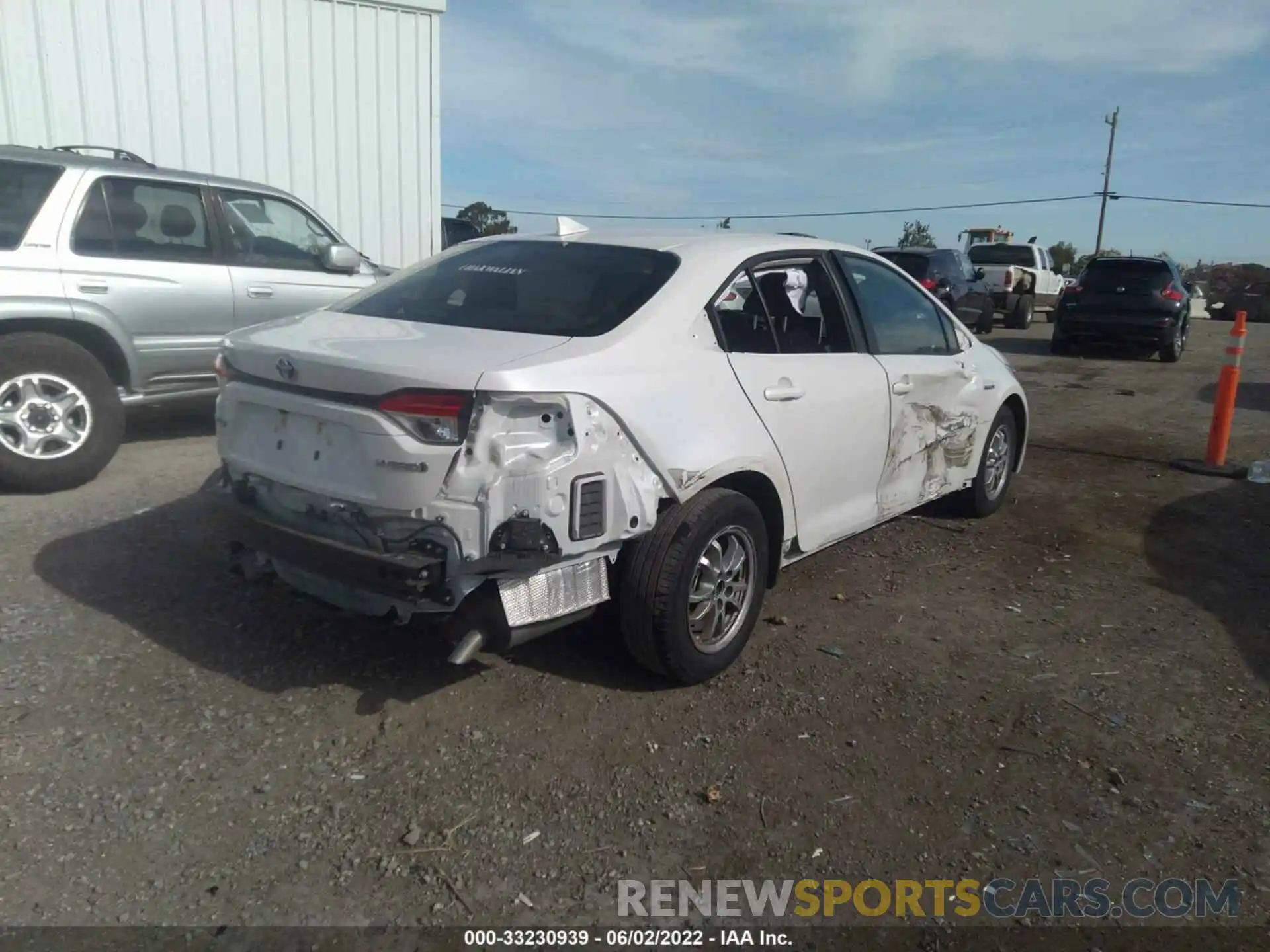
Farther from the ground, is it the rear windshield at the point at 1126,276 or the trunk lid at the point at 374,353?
the rear windshield at the point at 1126,276

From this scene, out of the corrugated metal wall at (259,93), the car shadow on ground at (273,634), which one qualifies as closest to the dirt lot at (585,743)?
the car shadow on ground at (273,634)

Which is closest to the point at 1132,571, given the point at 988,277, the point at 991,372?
the point at 991,372

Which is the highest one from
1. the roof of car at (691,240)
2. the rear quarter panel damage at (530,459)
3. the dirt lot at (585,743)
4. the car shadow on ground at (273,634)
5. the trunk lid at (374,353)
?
the roof of car at (691,240)

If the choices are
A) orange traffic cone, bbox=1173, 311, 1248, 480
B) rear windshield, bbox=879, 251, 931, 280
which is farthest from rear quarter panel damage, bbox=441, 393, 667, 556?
rear windshield, bbox=879, 251, 931, 280

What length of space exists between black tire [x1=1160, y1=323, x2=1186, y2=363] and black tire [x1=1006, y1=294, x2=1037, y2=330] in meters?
4.88

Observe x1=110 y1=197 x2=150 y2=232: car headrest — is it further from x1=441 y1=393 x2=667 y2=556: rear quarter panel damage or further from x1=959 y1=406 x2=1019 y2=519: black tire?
x1=959 y1=406 x2=1019 y2=519: black tire

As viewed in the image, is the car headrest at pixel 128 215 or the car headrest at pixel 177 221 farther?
the car headrest at pixel 177 221

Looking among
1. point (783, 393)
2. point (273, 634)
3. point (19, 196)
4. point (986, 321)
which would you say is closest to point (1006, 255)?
point (986, 321)

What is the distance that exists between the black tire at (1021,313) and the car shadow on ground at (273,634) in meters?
18.9

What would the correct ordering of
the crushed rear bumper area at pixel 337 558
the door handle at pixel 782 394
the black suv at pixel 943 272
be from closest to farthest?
1. the crushed rear bumper area at pixel 337 558
2. the door handle at pixel 782 394
3. the black suv at pixel 943 272

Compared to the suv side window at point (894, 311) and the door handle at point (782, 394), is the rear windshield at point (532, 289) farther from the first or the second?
the suv side window at point (894, 311)

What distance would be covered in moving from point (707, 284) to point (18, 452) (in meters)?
4.18

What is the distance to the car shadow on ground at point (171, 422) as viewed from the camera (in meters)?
7.45

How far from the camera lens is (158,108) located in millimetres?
9938
